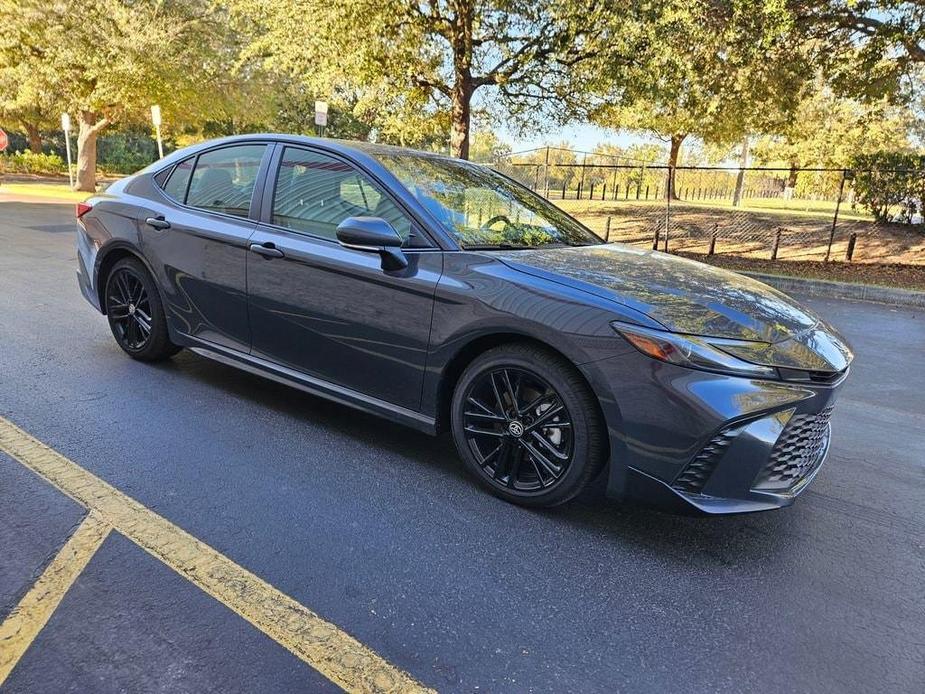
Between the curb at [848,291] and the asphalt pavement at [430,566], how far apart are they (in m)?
6.76

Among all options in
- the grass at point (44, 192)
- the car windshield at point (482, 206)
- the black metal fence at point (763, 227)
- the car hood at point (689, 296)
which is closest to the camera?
the car hood at point (689, 296)

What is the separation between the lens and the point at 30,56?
22.1 meters

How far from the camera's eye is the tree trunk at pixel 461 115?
13.8m

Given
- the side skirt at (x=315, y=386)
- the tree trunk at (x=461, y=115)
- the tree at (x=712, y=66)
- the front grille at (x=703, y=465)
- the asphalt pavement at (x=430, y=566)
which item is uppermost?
the tree at (x=712, y=66)

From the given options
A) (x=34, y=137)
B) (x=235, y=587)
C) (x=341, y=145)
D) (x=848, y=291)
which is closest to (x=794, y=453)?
(x=235, y=587)

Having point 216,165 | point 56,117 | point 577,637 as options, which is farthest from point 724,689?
point 56,117

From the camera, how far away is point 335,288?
347 cm

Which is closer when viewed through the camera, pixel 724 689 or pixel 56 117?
pixel 724 689

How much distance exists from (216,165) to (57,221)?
13.4 metres

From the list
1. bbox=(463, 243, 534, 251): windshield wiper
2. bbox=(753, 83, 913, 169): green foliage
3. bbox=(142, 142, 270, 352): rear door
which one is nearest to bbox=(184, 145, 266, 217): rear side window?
bbox=(142, 142, 270, 352): rear door

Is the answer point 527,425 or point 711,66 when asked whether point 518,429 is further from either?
point 711,66

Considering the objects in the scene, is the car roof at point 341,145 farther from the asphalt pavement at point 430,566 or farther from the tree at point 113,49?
the tree at point 113,49

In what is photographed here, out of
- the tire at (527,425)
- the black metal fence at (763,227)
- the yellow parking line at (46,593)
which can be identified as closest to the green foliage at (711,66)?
the black metal fence at (763,227)

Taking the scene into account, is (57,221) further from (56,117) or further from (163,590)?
(56,117)
